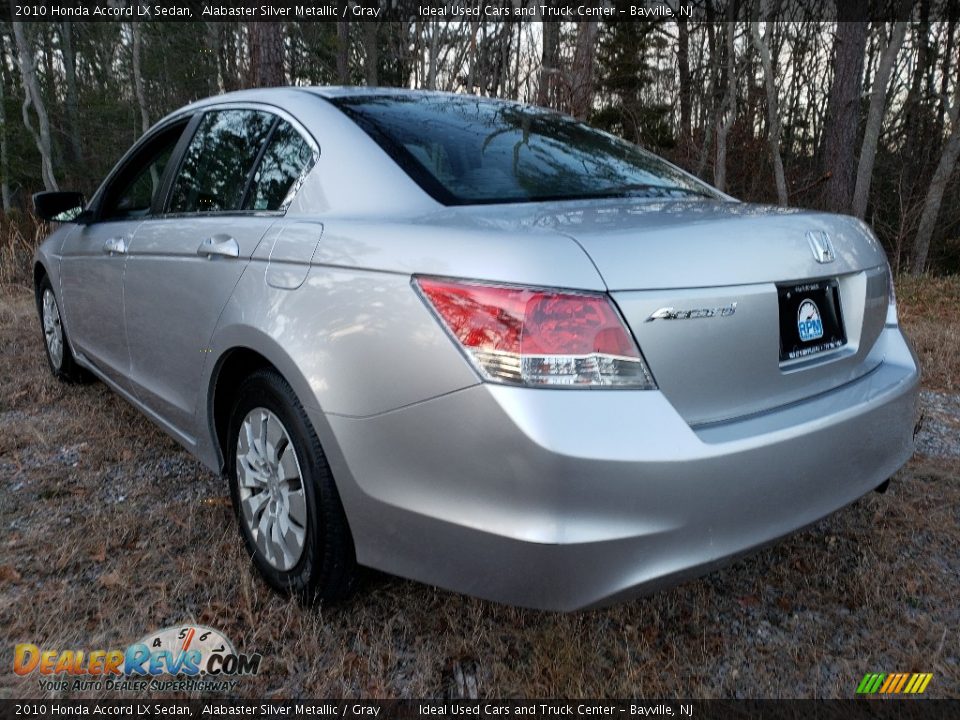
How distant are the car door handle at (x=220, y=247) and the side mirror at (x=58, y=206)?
1667 mm

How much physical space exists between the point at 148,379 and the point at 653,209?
206 cm

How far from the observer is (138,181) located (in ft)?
11.0

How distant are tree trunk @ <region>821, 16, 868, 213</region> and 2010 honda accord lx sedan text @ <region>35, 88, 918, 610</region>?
971cm

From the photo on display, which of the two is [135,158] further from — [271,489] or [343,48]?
[343,48]

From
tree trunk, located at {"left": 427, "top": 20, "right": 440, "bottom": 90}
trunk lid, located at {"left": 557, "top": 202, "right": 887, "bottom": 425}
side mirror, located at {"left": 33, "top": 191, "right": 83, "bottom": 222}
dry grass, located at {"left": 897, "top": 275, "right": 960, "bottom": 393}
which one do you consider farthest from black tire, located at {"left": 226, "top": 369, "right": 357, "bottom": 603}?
tree trunk, located at {"left": 427, "top": 20, "right": 440, "bottom": 90}

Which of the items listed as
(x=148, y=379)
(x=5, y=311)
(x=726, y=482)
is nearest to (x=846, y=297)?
(x=726, y=482)

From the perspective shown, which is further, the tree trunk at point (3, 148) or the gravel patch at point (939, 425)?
the tree trunk at point (3, 148)

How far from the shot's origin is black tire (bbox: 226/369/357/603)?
1.82 metres

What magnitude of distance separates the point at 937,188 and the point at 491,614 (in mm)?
13870

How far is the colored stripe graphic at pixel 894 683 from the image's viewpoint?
181 centimetres

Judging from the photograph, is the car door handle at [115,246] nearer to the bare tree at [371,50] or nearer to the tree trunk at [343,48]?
the tree trunk at [343,48]

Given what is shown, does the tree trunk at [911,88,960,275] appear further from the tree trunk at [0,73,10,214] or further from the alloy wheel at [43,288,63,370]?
the tree trunk at [0,73,10,214]

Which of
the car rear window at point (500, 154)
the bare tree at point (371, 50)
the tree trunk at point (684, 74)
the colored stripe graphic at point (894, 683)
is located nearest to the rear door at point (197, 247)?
the car rear window at point (500, 154)

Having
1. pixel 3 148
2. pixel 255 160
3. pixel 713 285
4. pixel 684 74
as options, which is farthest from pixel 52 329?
pixel 3 148
